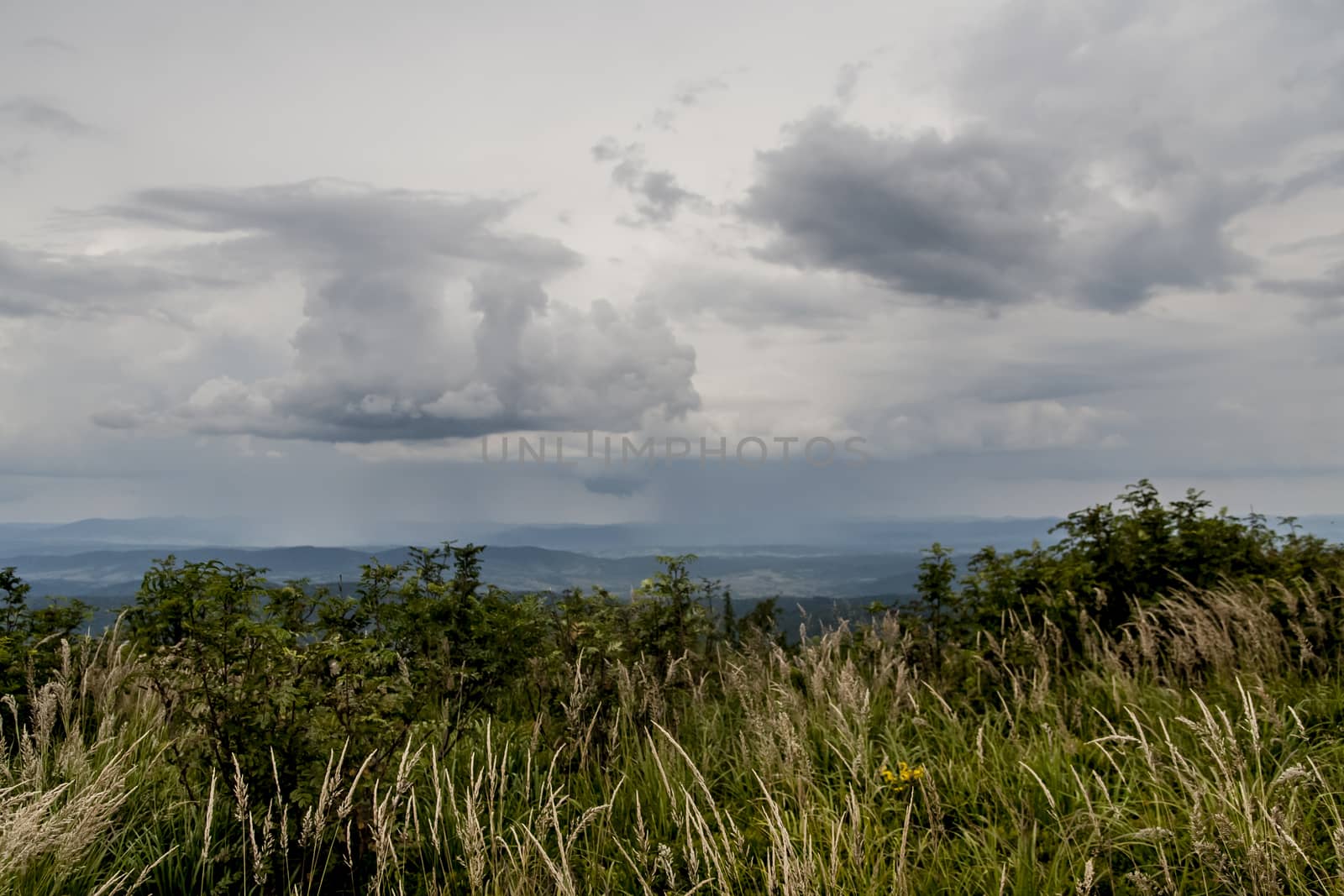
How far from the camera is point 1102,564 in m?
8.83

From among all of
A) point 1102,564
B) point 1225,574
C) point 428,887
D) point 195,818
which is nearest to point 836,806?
point 428,887

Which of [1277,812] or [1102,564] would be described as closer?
[1277,812]

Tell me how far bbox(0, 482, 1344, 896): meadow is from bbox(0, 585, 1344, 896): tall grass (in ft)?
0.12

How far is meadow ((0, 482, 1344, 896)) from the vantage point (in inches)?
139

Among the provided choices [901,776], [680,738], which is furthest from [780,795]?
[680,738]

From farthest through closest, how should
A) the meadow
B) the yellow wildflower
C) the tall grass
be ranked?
the yellow wildflower
the meadow
the tall grass

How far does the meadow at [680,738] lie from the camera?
3.53m

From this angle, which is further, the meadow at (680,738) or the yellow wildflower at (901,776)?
the yellow wildflower at (901,776)

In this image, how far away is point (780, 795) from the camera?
495cm

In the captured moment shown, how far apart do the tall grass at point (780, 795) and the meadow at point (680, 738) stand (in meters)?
0.04

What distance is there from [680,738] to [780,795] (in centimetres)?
146

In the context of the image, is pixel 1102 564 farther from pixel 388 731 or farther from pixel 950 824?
pixel 388 731

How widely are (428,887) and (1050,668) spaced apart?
20.7 ft

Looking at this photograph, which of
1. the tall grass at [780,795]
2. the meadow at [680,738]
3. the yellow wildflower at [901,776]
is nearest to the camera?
the tall grass at [780,795]
